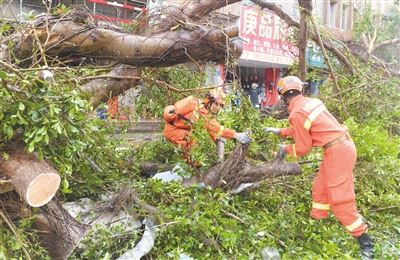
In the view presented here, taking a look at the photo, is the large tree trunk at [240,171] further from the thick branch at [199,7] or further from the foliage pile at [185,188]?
the thick branch at [199,7]

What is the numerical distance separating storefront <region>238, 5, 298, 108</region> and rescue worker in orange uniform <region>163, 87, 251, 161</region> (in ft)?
25.6

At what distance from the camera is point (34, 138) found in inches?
101

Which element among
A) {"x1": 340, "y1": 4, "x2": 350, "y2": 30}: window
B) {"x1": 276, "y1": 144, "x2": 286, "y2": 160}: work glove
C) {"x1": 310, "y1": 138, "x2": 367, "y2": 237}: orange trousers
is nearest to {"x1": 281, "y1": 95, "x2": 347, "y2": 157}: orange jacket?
{"x1": 310, "y1": 138, "x2": 367, "y2": 237}: orange trousers

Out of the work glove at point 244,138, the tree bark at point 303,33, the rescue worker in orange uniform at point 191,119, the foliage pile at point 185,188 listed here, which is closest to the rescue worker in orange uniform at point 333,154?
the foliage pile at point 185,188

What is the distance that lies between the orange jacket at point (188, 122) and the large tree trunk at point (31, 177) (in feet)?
6.35

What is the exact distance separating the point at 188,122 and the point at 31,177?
2294mm

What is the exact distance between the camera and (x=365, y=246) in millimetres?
3545

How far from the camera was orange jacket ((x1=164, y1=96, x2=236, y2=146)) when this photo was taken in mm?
4328

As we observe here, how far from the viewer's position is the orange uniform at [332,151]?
11.6ft

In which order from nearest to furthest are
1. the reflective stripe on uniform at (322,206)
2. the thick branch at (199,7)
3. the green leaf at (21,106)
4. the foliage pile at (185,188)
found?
1. the green leaf at (21,106)
2. the foliage pile at (185,188)
3. the reflective stripe on uniform at (322,206)
4. the thick branch at (199,7)

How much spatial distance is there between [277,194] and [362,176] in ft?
3.37

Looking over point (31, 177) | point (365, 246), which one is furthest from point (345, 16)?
point (31, 177)

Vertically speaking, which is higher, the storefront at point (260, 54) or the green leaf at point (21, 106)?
the green leaf at point (21, 106)

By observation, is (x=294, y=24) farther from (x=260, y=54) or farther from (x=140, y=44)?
(x=260, y=54)
